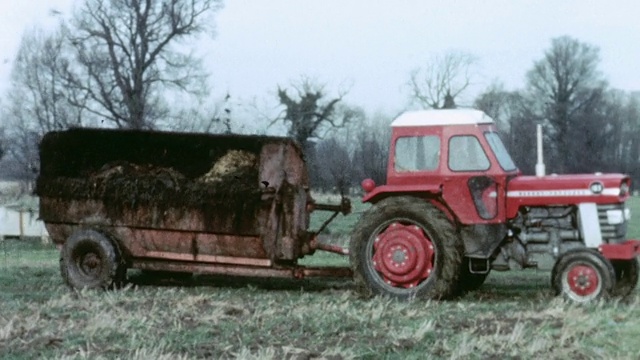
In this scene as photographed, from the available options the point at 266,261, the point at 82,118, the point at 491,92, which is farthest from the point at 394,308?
the point at 491,92

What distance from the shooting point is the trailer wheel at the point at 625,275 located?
12.0 metres

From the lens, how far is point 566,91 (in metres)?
60.4

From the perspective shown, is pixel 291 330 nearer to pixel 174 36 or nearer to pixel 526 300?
pixel 526 300

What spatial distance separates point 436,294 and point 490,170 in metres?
1.53

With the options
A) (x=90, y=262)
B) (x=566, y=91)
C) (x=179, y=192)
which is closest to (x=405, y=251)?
(x=179, y=192)

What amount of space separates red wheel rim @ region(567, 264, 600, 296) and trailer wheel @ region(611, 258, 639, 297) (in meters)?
0.75

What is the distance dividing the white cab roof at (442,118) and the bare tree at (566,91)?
43868 mm

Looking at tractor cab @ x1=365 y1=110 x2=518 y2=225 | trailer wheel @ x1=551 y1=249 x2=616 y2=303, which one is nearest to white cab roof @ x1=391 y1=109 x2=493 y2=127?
tractor cab @ x1=365 y1=110 x2=518 y2=225

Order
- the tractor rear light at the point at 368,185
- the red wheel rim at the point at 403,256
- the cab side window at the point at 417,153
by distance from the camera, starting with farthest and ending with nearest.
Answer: the tractor rear light at the point at 368,185 → the cab side window at the point at 417,153 → the red wheel rim at the point at 403,256

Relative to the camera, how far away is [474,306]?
11258 millimetres

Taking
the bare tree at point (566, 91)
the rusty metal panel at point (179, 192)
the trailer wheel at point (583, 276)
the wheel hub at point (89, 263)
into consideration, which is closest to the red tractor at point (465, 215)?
the trailer wheel at point (583, 276)

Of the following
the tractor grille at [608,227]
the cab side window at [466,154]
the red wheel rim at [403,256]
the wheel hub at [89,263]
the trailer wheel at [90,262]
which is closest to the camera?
the tractor grille at [608,227]

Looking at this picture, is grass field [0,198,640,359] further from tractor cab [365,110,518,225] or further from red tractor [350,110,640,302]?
tractor cab [365,110,518,225]

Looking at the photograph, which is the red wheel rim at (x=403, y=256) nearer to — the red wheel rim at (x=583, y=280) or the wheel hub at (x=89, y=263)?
the red wheel rim at (x=583, y=280)
